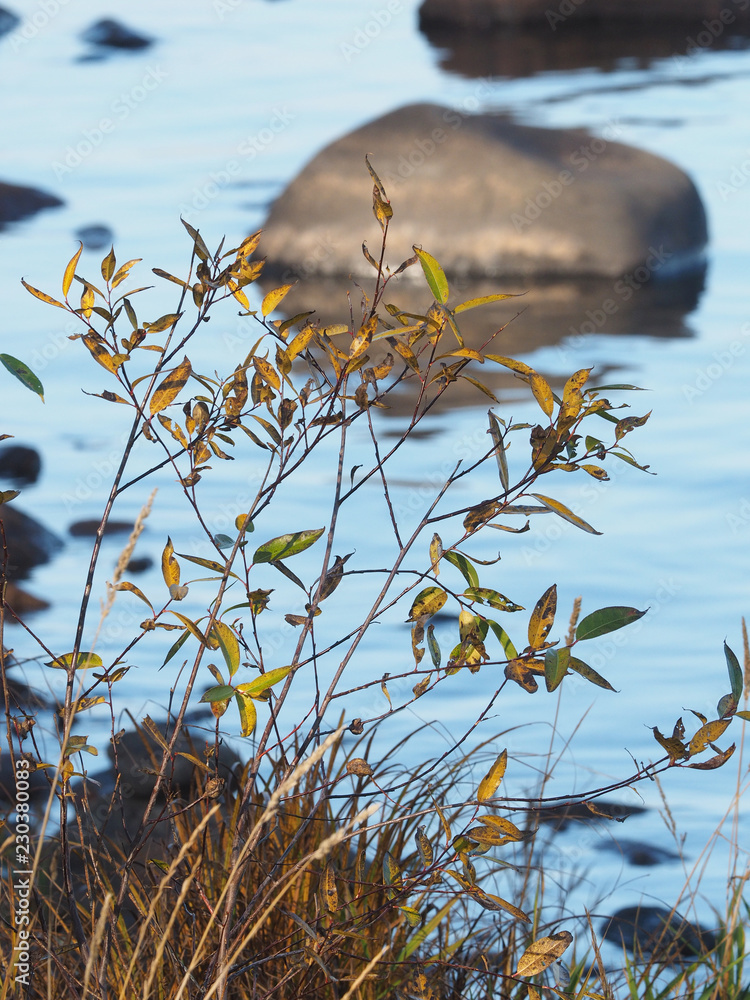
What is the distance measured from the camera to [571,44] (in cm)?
2194

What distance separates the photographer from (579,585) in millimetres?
5992

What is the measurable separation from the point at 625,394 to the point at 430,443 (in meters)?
1.33

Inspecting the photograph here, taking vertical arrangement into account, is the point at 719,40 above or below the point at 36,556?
above

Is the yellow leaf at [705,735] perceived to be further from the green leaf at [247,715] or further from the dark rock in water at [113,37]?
the dark rock in water at [113,37]

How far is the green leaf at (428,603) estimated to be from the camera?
2.06 m

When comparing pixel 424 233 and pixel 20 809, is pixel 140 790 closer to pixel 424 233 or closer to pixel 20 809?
pixel 20 809

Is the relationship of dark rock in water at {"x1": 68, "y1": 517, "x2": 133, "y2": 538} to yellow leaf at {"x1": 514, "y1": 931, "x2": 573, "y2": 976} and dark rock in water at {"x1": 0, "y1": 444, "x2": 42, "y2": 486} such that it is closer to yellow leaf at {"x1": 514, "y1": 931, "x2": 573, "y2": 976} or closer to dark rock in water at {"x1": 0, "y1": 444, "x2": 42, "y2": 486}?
dark rock in water at {"x1": 0, "y1": 444, "x2": 42, "y2": 486}

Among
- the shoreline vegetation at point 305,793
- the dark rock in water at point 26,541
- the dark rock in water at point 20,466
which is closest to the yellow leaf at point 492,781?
the shoreline vegetation at point 305,793

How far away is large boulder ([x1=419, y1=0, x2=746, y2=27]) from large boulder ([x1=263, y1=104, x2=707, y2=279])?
13.7 metres

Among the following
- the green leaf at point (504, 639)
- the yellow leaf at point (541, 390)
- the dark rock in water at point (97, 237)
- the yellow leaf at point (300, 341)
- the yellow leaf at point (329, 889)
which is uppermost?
the yellow leaf at point (300, 341)

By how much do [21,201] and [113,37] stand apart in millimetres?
11653

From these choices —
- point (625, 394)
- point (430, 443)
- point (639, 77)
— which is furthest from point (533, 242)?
point (639, 77)

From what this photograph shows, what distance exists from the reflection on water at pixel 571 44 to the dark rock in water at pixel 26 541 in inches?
561

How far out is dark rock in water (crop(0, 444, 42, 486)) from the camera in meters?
7.42
